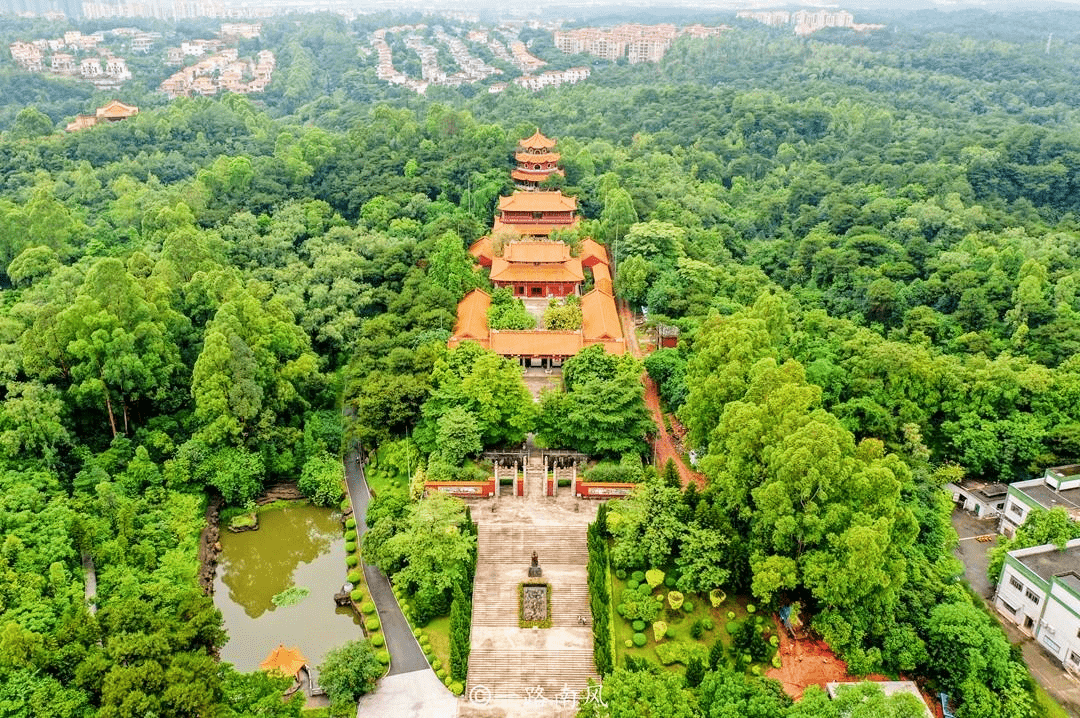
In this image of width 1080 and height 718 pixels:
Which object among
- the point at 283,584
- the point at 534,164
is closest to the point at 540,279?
the point at 534,164

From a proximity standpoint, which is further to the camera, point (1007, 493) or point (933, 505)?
point (1007, 493)

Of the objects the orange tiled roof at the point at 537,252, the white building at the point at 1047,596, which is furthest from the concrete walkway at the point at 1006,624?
the orange tiled roof at the point at 537,252

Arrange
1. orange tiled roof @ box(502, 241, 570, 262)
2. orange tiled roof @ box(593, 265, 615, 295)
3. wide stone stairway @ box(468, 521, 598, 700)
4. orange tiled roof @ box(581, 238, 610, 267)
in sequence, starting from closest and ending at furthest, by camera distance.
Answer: wide stone stairway @ box(468, 521, 598, 700), orange tiled roof @ box(502, 241, 570, 262), orange tiled roof @ box(593, 265, 615, 295), orange tiled roof @ box(581, 238, 610, 267)

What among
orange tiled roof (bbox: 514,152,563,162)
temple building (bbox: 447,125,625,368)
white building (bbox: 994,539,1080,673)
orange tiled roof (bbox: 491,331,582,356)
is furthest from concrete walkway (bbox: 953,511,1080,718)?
orange tiled roof (bbox: 514,152,563,162)

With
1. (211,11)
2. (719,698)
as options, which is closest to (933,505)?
(719,698)

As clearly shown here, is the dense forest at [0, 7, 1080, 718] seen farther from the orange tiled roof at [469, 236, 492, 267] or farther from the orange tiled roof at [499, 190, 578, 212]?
the orange tiled roof at [499, 190, 578, 212]

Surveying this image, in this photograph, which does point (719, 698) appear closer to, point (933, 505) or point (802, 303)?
point (933, 505)

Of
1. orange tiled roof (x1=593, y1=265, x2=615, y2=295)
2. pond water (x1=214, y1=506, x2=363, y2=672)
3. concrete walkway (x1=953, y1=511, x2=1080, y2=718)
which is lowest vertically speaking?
pond water (x1=214, y1=506, x2=363, y2=672)

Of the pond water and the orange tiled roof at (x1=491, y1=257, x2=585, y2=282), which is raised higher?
the orange tiled roof at (x1=491, y1=257, x2=585, y2=282)
